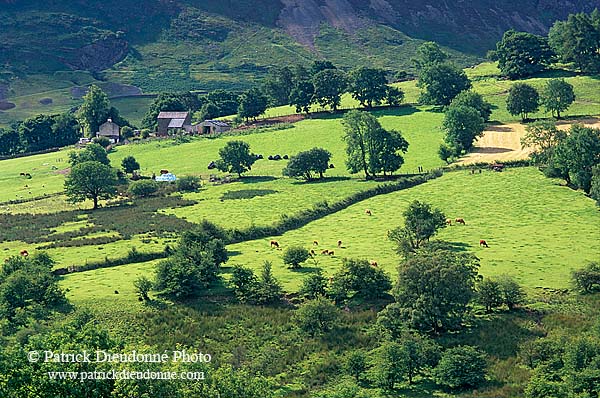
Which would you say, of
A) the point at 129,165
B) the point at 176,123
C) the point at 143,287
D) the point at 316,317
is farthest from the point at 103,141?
the point at 316,317

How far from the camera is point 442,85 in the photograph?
160 meters

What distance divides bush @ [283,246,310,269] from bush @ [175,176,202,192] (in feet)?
153

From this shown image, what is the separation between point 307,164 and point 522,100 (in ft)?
158

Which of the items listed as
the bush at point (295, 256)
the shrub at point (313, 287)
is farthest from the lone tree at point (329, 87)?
the shrub at point (313, 287)

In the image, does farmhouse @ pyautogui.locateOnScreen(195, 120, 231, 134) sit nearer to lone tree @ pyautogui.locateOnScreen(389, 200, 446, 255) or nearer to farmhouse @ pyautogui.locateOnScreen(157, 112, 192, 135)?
farmhouse @ pyautogui.locateOnScreen(157, 112, 192, 135)

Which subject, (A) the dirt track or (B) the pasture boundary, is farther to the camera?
(A) the dirt track

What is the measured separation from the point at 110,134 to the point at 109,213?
236ft

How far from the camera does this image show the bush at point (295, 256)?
76938 mm

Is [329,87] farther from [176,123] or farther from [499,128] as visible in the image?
[499,128]

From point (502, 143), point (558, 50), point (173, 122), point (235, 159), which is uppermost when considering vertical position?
point (558, 50)

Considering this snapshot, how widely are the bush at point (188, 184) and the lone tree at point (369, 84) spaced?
5650 cm

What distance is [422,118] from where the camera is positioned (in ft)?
506

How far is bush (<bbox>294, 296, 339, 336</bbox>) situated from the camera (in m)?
63.5

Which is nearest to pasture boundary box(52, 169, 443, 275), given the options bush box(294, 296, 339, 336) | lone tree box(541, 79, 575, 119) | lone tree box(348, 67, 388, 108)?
bush box(294, 296, 339, 336)
